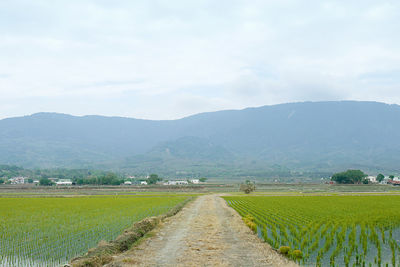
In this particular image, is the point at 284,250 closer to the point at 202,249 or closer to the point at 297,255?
the point at 297,255

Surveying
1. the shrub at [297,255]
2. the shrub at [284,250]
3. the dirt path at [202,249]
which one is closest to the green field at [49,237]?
the dirt path at [202,249]

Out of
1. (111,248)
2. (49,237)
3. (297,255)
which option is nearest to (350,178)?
(49,237)

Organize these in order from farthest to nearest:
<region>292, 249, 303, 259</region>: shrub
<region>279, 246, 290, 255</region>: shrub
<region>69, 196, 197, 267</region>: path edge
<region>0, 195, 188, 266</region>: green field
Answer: <region>0, 195, 188, 266</region>: green field, <region>279, 246, 290, 255</region>: shrub, <region>292, 249, 303, 259</region>: shrub, <region>69, 196, 197, 267</region>: path edge

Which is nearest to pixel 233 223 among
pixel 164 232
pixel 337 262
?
pixel 164 232

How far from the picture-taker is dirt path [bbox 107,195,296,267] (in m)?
13.5

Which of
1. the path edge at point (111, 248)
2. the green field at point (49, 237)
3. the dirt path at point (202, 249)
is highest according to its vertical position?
the path edge at point (111, 248)

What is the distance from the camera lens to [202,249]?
15.6 metres

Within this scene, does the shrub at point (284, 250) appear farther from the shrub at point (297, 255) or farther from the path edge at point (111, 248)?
the path edge at point (111, 248)

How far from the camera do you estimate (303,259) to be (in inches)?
559

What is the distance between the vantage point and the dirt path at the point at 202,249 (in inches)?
531

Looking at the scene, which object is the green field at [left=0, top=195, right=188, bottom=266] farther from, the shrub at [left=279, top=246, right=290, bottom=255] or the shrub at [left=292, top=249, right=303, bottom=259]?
the shrub at [left=292, top=249, right=303, bottom=259]

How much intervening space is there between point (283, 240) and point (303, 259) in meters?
3.67

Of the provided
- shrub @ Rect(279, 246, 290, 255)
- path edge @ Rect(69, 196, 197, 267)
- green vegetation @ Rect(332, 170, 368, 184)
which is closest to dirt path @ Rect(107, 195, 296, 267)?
shrub @ Rect(279, 246, 290, 255)

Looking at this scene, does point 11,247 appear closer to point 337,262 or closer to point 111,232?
point 111,232
